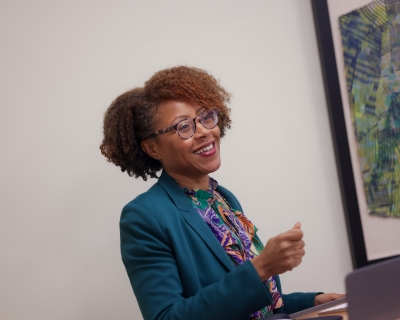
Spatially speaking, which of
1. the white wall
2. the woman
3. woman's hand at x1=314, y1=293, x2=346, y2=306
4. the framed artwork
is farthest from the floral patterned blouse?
the framed artwork

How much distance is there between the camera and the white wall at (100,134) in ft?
5.49

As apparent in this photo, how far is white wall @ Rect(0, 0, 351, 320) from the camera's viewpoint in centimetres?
167

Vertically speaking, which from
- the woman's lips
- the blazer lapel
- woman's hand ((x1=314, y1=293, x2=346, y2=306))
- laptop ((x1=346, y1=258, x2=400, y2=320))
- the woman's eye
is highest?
the woman's eye

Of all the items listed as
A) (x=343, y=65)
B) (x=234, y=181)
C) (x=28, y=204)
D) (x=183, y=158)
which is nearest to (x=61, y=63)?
(x=28, y=204)

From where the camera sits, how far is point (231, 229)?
1.46 metres

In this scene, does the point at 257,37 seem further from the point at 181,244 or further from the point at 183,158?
the point at 181,244

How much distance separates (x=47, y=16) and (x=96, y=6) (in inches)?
6.6

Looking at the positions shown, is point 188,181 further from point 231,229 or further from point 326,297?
point 326,297

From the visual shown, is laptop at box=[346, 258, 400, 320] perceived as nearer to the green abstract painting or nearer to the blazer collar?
the blazer collar

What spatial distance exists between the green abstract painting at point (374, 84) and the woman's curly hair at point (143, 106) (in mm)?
697

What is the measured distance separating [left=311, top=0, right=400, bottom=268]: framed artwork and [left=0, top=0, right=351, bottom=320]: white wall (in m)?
0.07

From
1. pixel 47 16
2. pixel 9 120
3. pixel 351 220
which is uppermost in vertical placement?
pixel 47 16

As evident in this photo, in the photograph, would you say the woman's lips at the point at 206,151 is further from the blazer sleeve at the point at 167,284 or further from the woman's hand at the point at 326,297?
the woman's hand at the point at 326,297

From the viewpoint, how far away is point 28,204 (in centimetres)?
167
